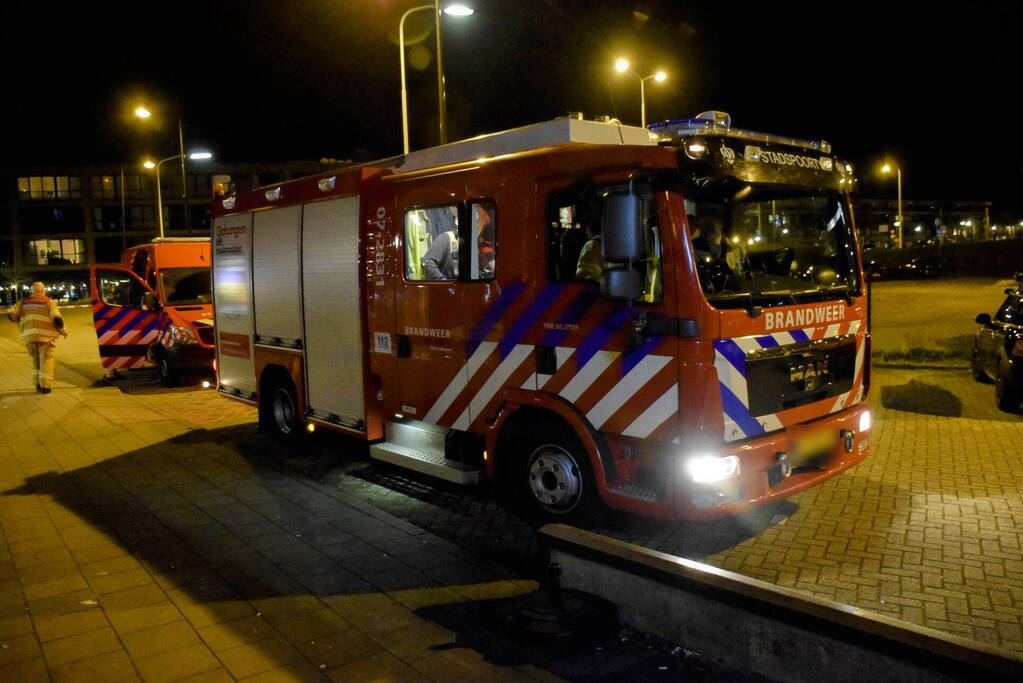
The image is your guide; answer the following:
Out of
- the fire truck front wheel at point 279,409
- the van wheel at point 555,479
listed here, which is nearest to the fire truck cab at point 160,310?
the fire truck front wheel at point 279,409

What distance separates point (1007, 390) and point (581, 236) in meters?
6.75

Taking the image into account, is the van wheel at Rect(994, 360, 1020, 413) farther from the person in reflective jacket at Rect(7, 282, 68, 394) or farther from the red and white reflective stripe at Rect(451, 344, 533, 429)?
the person in reflective jacket at Rect(7, 282, 68, 394)

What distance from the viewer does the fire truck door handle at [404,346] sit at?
6832mm

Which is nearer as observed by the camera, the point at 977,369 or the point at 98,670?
the point at 98,670

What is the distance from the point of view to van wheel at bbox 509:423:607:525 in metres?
5.54

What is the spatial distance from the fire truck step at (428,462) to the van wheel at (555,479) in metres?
0.45

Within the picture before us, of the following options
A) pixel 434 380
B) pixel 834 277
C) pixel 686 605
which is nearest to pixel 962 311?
pixel 834 277

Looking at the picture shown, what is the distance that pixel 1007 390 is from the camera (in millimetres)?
9289

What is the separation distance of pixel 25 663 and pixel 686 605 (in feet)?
10.9

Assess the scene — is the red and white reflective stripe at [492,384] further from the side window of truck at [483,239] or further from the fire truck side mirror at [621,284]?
the fire truck side mirror at [621,284]

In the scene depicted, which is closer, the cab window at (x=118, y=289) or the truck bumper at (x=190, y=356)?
the truck bumper at (x=190, y=356)

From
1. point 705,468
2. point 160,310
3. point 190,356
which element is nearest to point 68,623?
point 705,468

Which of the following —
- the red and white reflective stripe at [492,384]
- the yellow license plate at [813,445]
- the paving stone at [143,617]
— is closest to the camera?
the paving stone at [143,617]

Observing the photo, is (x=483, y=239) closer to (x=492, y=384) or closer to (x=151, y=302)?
(x=492, y=384)
